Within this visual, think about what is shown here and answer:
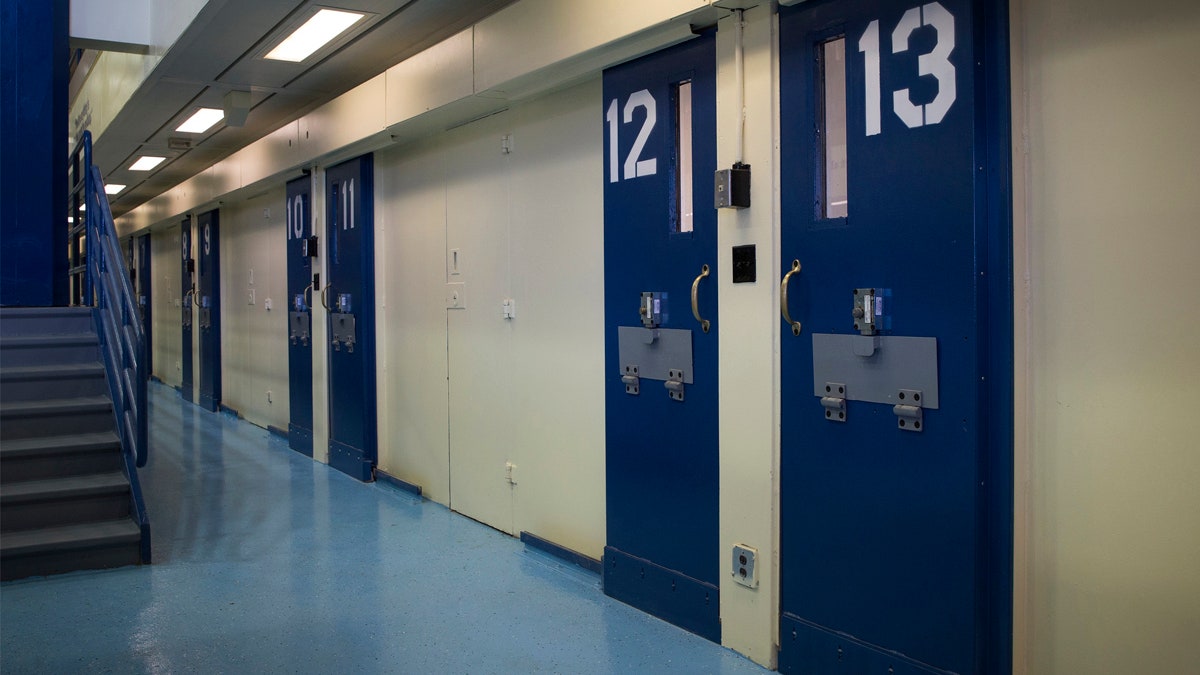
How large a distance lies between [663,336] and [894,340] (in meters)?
1.00

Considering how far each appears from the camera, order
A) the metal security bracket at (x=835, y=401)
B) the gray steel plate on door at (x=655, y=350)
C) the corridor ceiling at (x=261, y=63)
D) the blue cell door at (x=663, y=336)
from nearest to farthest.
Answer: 1. the metal security bracket at (x=835, y=401)
2. the blue cell door at (x=663, y=336)
3. the gray steel plate on door at (x=655, y=350)
4. the corridor ceiling at (x=261, y=63)

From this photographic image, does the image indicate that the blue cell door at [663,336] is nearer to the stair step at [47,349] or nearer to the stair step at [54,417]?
the stair step at [54,417]

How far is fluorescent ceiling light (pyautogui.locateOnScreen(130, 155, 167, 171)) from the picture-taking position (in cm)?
837

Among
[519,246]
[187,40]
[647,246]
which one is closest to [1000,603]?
[647,246]

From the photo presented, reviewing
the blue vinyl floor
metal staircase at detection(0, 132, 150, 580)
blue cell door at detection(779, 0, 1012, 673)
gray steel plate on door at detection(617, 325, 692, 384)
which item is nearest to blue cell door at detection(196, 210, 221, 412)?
metal staircase at detection(0, 132, 150, 580)

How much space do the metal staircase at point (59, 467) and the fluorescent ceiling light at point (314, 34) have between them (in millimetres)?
Answer: 2028

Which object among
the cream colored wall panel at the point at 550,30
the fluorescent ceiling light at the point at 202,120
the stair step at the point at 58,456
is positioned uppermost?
the fluorescent ceiling light at the point at 202,120

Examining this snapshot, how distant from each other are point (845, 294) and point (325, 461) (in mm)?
4954

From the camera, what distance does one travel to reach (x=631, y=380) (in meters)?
3.40

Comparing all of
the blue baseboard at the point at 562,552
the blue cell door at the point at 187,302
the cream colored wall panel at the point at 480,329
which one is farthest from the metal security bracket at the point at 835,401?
the blue cell door at the point at 187,302

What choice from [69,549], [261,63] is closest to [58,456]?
[69,549]

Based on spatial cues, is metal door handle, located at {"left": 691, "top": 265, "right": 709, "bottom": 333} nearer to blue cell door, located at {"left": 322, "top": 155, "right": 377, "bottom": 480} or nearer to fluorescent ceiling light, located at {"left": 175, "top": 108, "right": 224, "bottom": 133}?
blue cell door, located at {"left": 322, "top": 155, "right": 377, "bottom": 480}

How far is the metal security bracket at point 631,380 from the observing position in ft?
11.1

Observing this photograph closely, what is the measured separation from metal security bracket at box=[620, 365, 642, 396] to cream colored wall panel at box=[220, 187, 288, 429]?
4.92 meters
